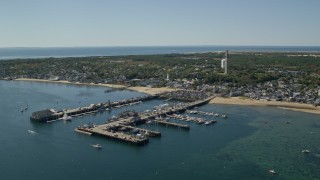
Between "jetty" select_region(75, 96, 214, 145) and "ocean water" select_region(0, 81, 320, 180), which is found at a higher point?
"jetty" select_region(75, 96, 214, 145)

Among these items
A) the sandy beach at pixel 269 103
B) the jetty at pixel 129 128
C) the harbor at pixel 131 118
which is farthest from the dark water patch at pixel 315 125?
the jetty at pixel 129 128

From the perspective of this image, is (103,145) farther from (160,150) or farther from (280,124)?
(280,124)

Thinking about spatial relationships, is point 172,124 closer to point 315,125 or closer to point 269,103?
point 315,125

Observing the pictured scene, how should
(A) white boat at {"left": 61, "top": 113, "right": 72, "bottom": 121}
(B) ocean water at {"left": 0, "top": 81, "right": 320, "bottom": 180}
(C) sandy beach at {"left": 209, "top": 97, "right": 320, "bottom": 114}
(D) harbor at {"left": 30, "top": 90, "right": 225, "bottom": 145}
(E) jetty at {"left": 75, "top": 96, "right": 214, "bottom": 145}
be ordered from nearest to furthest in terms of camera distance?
(B) ocean water at {"left": 0, "top": 81, "right": 320, "bottom": 180} → (E) jetty at {"left": 75, "top": 96, "right": 214, "bottom": 145} → (D) harbor at {"left": 30, "top": 90, "right": 225, "bottom": 145} → (A) white boat at {"left": 61, "top": 113, "right": 72, "bottom": 121} → (C) sandy beach at {"left": 209, "top": 97, "right": 320, "bottom": 114}

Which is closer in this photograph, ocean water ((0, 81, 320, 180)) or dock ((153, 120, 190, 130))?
ocean water ((0, 81, 320, 180))

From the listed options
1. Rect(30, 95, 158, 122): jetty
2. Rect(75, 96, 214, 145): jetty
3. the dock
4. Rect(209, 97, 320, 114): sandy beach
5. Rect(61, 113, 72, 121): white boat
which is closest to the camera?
Rect(75, 96, 214, 145): jetty

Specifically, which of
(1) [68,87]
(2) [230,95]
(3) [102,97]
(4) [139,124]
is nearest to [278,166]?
(4) [139,124]

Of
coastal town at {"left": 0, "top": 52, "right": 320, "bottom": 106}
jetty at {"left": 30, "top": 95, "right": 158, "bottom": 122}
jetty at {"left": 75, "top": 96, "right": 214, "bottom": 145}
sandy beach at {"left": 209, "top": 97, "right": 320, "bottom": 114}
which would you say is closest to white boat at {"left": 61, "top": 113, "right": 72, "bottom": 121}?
jetty at {"left": 30, "top": 95, "right": 158, "bottom": 122}

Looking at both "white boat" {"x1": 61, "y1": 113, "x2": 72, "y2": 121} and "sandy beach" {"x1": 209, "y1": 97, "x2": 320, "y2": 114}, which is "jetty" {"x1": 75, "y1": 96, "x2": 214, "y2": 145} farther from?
"sandy beach" {"x1": 209, "y1": 97, "x2": 320, "y2": 114}
